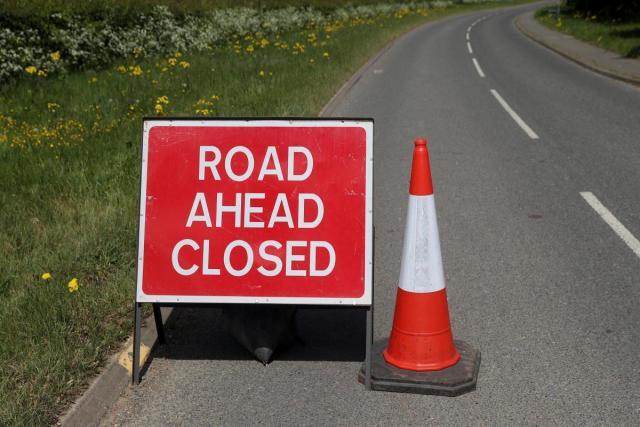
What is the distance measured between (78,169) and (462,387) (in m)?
5.38

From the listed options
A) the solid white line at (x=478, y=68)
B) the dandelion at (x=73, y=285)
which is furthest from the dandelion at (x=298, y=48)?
the dandelion at (x=73, y=285)

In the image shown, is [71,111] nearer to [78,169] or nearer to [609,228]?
[78,169]

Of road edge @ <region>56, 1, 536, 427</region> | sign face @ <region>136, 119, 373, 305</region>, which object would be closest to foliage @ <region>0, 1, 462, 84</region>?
road edge @ <region>56, 1, 536, 427</region>

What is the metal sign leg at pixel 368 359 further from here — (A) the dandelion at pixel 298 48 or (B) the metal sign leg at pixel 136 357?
(A) the dandelion at pixel 298 48

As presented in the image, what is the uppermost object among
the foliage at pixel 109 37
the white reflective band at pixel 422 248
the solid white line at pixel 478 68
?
the white reflective band at pixel 422 248

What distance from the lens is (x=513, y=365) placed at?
449 centimetres

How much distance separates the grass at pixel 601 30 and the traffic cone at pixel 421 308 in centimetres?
1909

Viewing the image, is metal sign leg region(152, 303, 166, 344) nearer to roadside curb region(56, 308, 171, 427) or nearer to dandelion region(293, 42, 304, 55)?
roadside curb region(56, 308, 171, 427)

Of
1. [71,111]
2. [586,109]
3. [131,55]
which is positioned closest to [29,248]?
[71,111]

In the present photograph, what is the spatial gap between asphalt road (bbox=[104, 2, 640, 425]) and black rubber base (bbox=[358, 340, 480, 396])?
5cm

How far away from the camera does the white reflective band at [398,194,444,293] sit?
440 cm

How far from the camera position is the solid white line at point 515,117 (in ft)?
39.7

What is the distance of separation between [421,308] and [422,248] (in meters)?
0.31

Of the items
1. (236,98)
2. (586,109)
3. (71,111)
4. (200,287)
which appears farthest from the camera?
(586,109)
